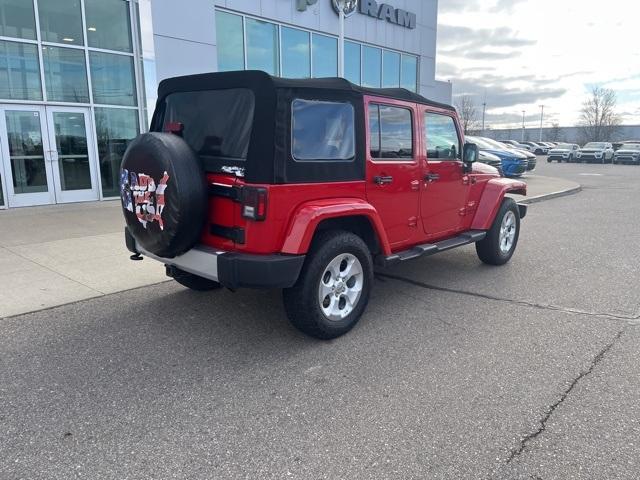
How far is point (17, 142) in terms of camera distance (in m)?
10.4

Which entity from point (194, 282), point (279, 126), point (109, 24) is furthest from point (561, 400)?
point (109, 24)

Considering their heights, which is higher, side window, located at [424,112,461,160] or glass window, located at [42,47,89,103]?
glass window, located at [42,47,89,103]

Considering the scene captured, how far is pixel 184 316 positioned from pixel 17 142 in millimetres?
8292

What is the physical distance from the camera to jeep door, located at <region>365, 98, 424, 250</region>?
4.34 m

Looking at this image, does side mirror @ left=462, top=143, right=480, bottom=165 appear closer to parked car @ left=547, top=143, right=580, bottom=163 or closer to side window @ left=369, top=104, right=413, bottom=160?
side window @ left=369, top=104, right=413, bottom=160

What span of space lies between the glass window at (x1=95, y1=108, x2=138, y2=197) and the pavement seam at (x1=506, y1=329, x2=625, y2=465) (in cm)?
1078

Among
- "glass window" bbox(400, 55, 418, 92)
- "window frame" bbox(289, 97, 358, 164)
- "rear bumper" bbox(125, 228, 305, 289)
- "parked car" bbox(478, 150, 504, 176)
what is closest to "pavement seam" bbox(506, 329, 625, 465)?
"rear bumper" bbox(125, 228, 305, 289)

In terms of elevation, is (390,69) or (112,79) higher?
(390,69)

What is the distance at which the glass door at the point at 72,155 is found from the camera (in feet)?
35.7

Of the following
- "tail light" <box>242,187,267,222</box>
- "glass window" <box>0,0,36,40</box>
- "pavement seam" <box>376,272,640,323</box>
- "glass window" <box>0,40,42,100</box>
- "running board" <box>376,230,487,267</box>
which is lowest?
"pavement seam" <box>376,272,640,323</box>

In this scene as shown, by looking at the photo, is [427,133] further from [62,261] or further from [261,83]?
[62,261]

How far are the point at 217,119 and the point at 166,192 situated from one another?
81 centimetres

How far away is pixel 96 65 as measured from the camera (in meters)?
11.3

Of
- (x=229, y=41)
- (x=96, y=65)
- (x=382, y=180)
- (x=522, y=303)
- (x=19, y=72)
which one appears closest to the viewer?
(x=382, y=180)
